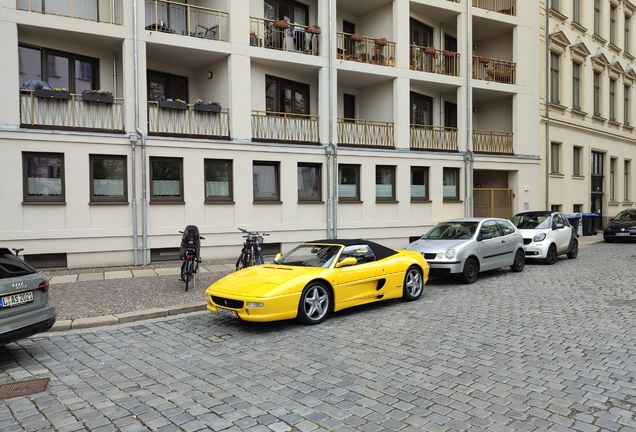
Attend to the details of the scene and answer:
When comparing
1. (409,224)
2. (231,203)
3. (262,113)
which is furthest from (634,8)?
(231,203)

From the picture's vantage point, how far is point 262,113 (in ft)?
57.5

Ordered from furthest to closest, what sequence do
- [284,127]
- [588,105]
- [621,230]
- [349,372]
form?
[588,105] < [621,230] < [284,127] < [349,372]

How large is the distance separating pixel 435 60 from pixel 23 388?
2090 centimetres

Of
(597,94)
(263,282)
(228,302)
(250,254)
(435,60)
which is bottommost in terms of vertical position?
(228,302)

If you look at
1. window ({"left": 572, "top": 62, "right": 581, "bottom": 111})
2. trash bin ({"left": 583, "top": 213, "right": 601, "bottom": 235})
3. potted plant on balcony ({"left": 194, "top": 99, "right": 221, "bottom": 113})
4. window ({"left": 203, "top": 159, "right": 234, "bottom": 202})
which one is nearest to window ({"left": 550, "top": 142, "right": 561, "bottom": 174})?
trash bin ({"left": 583, "top": 213, "right": 601, "bottom": 235})

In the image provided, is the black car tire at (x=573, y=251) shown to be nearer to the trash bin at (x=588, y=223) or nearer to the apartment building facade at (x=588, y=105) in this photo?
the apartment building facade at (x=588, y=105)

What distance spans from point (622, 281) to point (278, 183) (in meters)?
10.5

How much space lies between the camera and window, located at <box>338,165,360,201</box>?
18.5 m

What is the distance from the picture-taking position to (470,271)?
37.8 feet

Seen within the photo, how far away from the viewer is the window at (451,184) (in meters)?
21.3

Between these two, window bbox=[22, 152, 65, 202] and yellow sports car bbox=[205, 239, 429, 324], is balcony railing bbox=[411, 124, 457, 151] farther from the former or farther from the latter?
window bbox=[22, 152, 65, 202]

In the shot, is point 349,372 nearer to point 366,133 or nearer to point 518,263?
point 518,263

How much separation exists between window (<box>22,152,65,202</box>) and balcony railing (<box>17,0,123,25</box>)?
410 cm

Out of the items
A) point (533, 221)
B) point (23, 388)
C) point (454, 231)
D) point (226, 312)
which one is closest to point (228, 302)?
point (226, 312)
